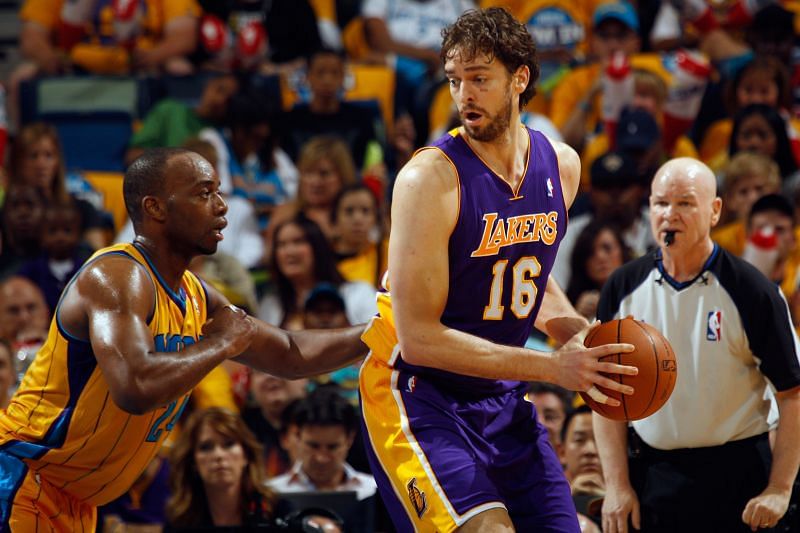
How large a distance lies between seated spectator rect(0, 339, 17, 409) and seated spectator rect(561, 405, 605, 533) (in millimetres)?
2899

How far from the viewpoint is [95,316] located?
383cm

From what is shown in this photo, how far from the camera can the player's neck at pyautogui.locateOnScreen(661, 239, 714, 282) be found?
4672 mm

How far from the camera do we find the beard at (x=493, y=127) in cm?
392

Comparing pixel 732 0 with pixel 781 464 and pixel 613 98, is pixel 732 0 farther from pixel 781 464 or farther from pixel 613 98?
pixel 781 464

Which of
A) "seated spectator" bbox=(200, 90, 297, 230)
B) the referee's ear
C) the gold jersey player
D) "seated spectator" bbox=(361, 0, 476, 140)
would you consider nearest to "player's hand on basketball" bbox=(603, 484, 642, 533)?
the referee's ear

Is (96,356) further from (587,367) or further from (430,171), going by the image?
(587,367)

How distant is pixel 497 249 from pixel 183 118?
585cm

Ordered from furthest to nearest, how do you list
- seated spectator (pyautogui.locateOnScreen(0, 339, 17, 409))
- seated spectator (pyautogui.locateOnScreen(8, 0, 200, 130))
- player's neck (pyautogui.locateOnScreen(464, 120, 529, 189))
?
seated spectator (pyautogui.locateOnScreen(8, 0, 200, 130)) → seated spectator (pyautogui.locateOnScreen(0, 339, 17, 409)) → player's neck (pyautogui.locateOnScreen(464, 120, 529, 189))

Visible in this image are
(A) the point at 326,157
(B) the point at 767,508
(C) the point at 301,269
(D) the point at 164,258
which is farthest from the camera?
(A) the point at 326,157

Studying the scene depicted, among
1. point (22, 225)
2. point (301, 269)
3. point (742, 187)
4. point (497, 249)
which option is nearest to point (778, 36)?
point (742, 187)

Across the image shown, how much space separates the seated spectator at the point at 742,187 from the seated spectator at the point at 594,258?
724 mm

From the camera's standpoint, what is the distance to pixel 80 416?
4020 millimetres

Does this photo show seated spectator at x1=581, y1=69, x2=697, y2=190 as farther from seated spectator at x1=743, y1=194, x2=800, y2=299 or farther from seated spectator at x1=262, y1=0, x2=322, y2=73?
seated spectator at x1=262, y1=0, x2=322, y2=73

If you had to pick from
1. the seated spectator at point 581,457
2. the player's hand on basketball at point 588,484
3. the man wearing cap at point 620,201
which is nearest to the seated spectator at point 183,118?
the man wearing cap at point 620,201
